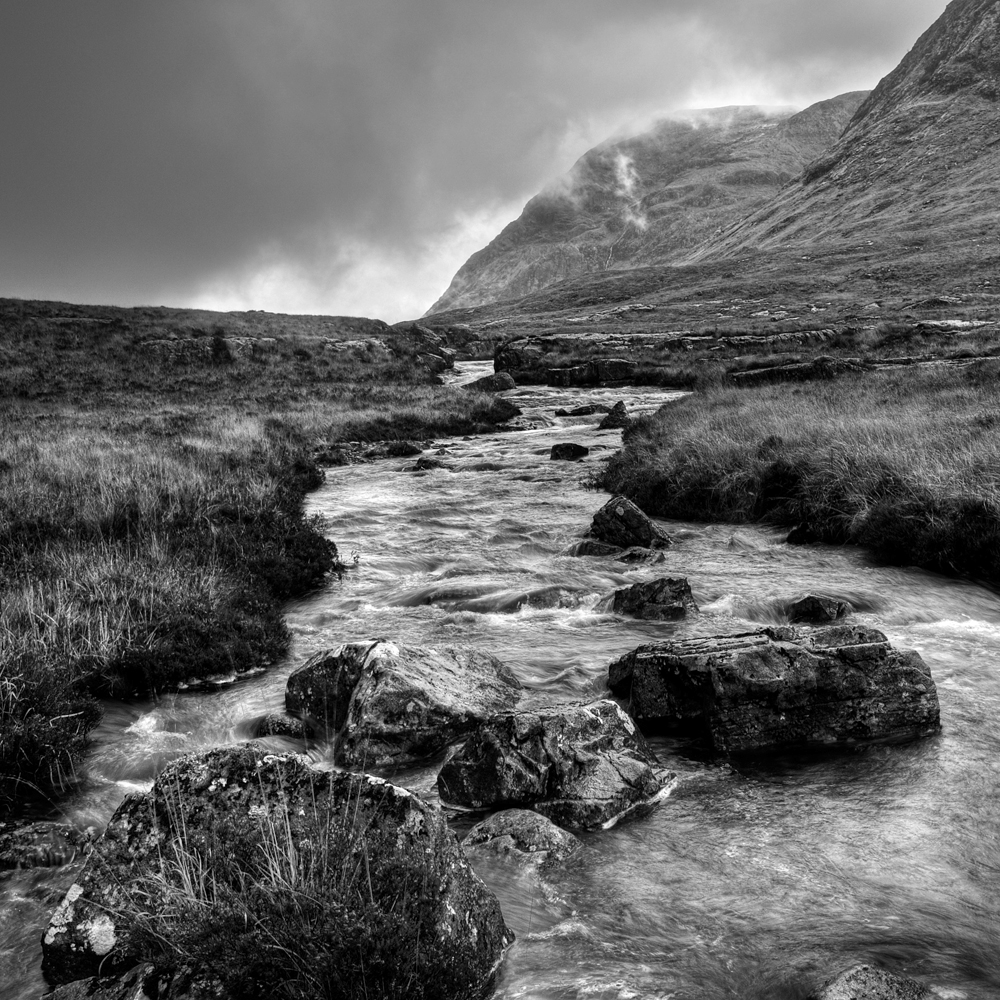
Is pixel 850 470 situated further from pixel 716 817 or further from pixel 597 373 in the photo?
pixel 597 373

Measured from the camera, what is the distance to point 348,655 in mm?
7555

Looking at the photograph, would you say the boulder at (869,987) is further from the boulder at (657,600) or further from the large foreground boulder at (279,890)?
the boulder at (657,600)

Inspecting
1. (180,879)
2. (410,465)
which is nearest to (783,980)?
(180,879)

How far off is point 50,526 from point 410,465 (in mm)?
12654

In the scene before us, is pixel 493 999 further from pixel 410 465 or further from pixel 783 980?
pixel 410 465

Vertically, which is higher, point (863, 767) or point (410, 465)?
point (410, 465)

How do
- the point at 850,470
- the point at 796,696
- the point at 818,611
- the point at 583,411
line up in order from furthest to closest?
1. the point at 583,411
2. the point at 850,470
3. the point at 818,611
4. the point at 796,696

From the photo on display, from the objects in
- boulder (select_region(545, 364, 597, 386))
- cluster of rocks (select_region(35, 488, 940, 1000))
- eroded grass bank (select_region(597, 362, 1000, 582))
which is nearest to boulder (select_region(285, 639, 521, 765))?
cluster of rocks (select_region(35, 488, 940, 1000))

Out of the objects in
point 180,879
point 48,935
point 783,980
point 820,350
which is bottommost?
point 783,980

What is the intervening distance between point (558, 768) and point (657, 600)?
4.90 meters

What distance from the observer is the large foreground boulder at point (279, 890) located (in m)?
3.27

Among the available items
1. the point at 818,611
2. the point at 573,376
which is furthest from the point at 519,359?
the point at 818,611

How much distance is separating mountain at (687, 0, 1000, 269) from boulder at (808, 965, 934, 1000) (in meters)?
97.9

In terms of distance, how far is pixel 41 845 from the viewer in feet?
16.9
